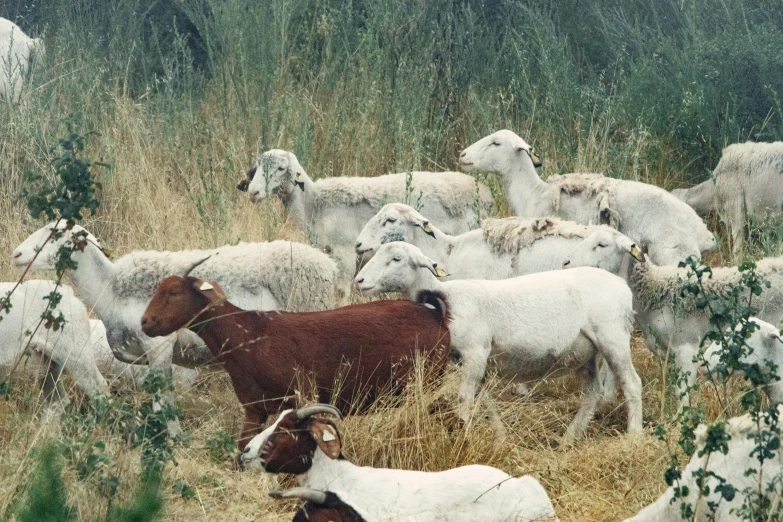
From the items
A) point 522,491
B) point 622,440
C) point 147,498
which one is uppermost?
point 147,498

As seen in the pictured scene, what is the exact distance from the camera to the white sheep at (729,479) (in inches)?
189

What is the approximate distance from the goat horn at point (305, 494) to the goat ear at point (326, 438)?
1.33ft

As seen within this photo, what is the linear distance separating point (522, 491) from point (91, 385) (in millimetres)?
2879

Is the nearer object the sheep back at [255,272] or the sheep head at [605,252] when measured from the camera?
the sheep back at [255,272]

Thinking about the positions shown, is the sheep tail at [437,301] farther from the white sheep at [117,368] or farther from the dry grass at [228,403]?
the white sheep at [117,368]

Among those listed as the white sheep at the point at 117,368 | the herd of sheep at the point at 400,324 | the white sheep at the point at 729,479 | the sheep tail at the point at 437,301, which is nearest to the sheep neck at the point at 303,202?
the herd of sheep at the point at 400,324

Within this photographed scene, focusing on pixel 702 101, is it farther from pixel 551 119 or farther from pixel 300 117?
pixel 300 117

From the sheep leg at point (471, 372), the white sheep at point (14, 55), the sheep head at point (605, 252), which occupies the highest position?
the white sheep at point (14, 55)

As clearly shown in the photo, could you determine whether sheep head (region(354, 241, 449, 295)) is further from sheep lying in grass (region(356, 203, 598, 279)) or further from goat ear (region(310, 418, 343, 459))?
goat ear (region(310, 418, 343, 459))

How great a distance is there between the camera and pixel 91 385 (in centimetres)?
694

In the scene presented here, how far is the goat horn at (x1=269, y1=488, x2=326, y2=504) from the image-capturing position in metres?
4.77

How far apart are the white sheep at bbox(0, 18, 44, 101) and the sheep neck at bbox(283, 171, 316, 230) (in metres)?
3.12

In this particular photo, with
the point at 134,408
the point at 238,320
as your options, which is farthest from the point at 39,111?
the point at 134,408

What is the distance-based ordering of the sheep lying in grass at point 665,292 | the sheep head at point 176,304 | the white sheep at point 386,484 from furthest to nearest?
the sheep lying in grass at point 665,292, the sheep head at point 176,304, the white sheep at point 386,484
